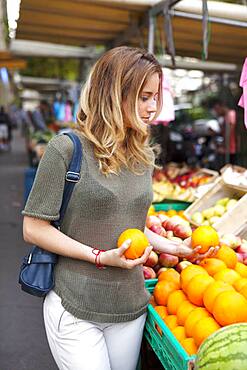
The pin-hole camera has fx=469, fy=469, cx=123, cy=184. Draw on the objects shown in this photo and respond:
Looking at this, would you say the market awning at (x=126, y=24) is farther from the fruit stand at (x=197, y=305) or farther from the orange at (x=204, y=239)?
the orange at (x=204, y=239)

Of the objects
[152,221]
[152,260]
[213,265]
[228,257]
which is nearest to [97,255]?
[213,265]

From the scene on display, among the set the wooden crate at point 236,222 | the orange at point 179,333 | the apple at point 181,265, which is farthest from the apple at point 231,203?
the orange at point 179,333

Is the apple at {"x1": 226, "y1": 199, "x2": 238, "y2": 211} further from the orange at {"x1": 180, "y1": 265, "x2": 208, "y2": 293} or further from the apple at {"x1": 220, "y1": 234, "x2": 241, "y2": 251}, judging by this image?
the orange at {"x1": 180, "y1": 265, "x2": 208, "y2": 293}

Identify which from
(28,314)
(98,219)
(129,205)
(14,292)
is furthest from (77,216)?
(14,292)

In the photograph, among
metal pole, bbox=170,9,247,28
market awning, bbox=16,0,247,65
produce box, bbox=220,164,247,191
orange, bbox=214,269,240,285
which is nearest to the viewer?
orange, bbox=214,269,240,285

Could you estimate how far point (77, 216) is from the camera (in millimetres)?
1931

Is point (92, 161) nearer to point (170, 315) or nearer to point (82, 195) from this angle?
point (82, 195)

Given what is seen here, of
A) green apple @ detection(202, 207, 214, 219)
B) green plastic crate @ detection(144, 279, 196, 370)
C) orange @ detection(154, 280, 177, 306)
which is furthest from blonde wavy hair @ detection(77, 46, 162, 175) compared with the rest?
green apple @ detection(202, 207, 214, 219)

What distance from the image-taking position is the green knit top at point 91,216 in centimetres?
187

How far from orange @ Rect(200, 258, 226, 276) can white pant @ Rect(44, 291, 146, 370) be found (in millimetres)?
585

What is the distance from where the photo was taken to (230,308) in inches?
76.9

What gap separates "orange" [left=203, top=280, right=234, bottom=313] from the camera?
2.10 metres

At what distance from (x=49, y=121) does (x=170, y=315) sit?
16049 millimetres

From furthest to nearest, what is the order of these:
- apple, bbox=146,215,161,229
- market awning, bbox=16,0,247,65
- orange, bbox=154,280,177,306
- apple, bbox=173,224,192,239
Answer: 1. market awning, bbox=16,0,247,65
2. apple, bbox=146,215,161,229
3. apple, bbox=173,224,192,239
4. orange, bbox=154,280,177,306
